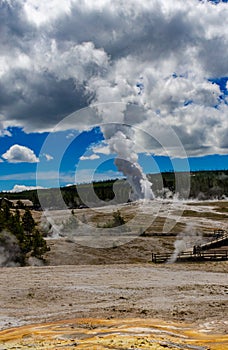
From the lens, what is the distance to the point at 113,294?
24.4 metres

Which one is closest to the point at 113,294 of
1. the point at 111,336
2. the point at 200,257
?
the point at 111,336

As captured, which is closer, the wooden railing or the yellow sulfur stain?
the yellow sulfur stain

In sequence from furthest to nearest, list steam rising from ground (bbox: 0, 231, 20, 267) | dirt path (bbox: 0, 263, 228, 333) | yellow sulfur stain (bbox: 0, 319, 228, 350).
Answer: steam rising from ground (bbox: 0, 231, 20, 267) < dirt path (bbox: 0, 263, 228, 333) < yellow sulfur stain (bbox: 0, 319, 228, 350)

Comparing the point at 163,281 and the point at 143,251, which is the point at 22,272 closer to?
the point at 163,281

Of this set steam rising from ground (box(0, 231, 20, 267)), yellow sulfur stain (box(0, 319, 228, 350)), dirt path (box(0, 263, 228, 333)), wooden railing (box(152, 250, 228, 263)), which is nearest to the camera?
yellow sulfur stain (box(0, 319, 228, 350))

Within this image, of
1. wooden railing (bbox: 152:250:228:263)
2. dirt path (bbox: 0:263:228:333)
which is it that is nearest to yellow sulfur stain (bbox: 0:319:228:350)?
dirt path (bbox: 0:263:228:333)

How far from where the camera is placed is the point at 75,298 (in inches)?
927

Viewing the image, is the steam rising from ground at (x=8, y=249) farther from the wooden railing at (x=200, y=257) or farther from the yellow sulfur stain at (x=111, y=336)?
the yellow sulfur stain at (x=111, y=336)

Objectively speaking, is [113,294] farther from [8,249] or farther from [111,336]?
[8,249]

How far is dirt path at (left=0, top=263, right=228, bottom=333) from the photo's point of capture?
62.1ft

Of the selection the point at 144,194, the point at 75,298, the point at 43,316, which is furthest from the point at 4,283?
the point at 144,194

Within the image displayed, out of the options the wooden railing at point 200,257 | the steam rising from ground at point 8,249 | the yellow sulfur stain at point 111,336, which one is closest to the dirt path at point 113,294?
the yellow sulfur stain at point 111,336

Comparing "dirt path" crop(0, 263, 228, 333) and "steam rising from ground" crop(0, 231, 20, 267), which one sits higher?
"steam rising from ground" crop(0, 231, 20, 267)

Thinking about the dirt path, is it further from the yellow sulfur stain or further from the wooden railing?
the wooden railing
